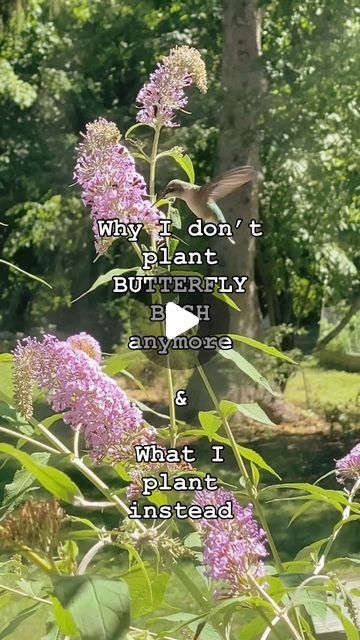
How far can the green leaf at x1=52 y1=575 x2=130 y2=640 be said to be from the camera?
27 centimetres

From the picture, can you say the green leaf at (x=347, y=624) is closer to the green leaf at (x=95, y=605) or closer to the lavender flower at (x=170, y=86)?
the green leaf at (x=95, y=605)

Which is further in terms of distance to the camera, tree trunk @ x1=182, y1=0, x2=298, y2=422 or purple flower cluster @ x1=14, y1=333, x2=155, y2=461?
tree trunk @ x1=182, y1=0, x2=298, y2=422

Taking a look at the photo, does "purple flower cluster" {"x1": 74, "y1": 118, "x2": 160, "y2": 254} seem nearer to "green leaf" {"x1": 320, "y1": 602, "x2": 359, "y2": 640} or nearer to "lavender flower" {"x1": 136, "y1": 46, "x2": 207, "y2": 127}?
"lavender flower" {"x1": 136, "y1": 46, "x2": 207, "y2": 127}

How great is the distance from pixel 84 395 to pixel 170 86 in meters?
0.16

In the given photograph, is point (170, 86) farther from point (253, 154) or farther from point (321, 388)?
point (321, 388)

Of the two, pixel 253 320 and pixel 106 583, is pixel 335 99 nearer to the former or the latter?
pixel 253 320

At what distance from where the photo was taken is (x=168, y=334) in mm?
401

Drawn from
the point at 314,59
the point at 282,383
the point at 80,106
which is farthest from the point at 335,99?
the point at 80,106

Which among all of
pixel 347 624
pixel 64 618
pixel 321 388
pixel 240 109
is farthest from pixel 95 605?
pixel 321 388

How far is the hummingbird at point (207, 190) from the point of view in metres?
0.46

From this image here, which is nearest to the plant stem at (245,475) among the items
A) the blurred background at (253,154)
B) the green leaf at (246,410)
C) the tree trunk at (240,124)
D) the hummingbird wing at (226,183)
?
the green leaf at (246,410)

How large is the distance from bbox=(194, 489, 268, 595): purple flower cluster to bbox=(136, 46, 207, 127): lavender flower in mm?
180

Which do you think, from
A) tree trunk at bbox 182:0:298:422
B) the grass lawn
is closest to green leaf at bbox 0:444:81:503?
tree trunk at bbox 182:0:298:422

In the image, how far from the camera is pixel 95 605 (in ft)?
0.91
